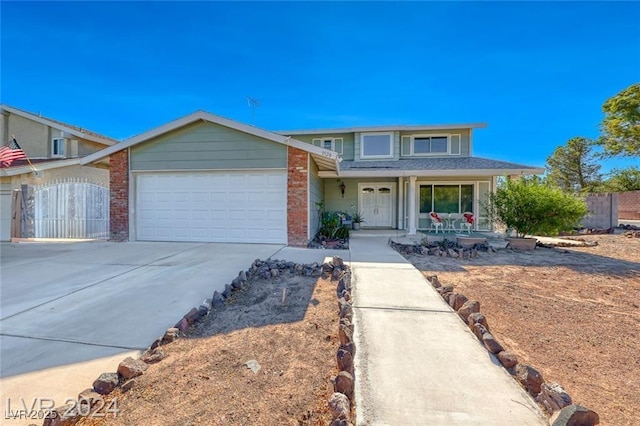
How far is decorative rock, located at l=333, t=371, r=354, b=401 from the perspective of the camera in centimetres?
206

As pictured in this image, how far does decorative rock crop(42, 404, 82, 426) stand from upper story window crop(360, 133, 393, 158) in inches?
553

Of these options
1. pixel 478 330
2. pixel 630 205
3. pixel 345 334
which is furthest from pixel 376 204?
pixel 630 205

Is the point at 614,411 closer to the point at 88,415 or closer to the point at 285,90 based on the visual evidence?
the point at 88,415

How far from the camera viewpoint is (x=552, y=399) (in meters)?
1.98

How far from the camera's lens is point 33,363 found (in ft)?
8.82

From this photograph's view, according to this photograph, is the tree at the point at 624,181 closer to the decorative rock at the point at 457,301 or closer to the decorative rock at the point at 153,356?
the decorative rock at the point at 457,301

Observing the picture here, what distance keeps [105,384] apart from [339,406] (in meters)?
1.80

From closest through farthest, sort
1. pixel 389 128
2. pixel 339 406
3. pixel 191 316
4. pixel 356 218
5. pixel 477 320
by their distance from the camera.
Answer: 1. pixel 339 406
2. pixel 477 320
3. pixel 191 316
4. pixel 356 218
5. pixel 389 128

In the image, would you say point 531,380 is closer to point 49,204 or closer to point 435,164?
point 435,164

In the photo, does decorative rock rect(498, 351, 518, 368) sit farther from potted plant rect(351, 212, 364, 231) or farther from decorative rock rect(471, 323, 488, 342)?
potted plant rect(351, 212, 364, 231)

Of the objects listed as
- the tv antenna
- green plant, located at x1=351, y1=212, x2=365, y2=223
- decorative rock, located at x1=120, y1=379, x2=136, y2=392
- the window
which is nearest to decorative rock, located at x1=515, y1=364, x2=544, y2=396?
decorative rock, located at x1=120, y1=379, x2=136, y2=392

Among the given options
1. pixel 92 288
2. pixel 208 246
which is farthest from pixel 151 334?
pixel 208 246

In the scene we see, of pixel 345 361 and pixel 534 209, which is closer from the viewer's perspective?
pixel 345 361

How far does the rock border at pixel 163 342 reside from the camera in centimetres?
199
